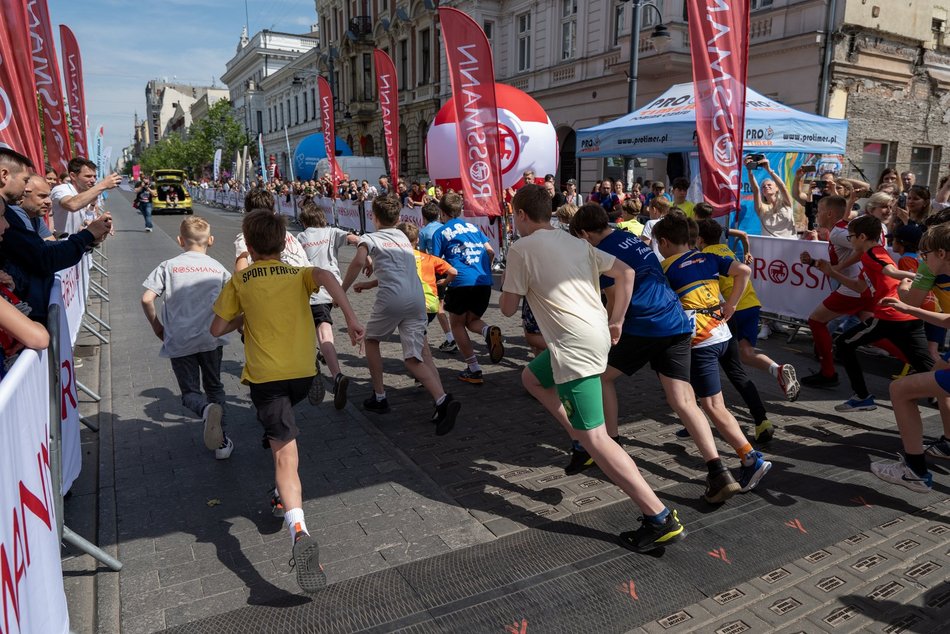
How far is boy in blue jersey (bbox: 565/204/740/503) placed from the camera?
12.8 feet

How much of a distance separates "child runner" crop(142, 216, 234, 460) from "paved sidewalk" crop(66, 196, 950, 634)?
54 cm

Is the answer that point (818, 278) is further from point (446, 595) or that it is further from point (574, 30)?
point (574, 30)

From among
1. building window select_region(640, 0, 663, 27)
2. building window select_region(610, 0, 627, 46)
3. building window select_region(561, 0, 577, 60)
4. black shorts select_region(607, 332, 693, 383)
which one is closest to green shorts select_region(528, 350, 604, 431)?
black shorts select_region(607, 332, 693, 383)

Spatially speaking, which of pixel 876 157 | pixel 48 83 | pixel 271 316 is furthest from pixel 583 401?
pixel 876 157

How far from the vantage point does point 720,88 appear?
6242mm

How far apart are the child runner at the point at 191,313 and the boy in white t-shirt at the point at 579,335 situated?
2221 mm

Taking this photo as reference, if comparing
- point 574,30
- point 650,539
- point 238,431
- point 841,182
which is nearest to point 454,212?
point 238,431

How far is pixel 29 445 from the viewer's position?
2.35 meters

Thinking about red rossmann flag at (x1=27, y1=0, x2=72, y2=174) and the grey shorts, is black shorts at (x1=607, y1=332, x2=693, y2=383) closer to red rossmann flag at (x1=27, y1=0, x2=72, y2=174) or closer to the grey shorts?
the grey shorts

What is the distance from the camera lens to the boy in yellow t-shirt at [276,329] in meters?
3.37

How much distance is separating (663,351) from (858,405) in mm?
2704

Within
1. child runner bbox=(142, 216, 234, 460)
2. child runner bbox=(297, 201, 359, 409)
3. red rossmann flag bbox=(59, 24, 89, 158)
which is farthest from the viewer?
red rossmann flag bbox=(59, 24, 89, 158)

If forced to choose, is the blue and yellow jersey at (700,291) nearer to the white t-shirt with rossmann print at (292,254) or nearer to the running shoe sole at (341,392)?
the running shoe sole at (341,392)

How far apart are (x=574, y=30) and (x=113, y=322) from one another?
20.2m
